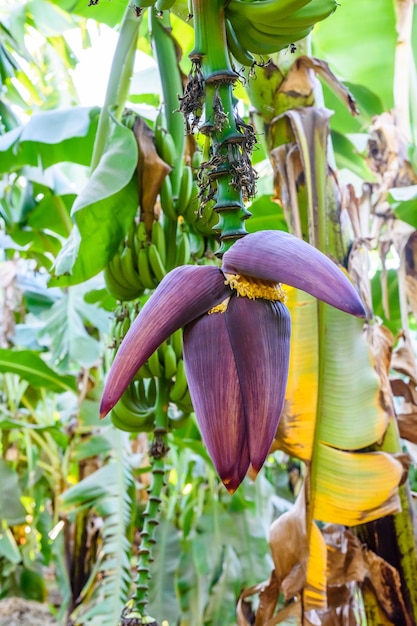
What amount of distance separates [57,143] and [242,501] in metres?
0.95

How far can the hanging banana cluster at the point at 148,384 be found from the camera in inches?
32.3

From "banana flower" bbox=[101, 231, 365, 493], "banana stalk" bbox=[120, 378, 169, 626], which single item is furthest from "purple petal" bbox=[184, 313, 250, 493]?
"banana stalk" bbox=[120, 378, 169, 626]

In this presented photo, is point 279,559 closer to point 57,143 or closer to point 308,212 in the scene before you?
point 308,212

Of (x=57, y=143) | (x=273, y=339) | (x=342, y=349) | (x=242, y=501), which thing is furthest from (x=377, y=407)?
(x=242, y=501)

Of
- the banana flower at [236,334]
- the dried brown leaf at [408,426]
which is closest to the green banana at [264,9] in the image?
the banana flower at [236,334]

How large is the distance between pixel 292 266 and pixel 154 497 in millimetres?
604

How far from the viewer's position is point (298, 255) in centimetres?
28

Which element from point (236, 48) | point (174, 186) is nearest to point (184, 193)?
point (174, 186)

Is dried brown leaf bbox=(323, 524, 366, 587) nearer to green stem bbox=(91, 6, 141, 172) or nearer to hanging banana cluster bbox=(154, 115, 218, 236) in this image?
hanging banana cluster bbox=(154, 115, 218, 236)

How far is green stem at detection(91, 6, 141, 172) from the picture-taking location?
81cm

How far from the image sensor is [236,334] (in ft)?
0.95

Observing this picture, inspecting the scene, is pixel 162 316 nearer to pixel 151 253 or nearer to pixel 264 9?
pixel 264 9

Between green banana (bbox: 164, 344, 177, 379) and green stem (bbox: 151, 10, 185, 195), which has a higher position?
green stem (bbox: 151, 10, 185, 195)

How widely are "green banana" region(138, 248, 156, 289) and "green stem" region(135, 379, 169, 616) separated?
0.46 ft
